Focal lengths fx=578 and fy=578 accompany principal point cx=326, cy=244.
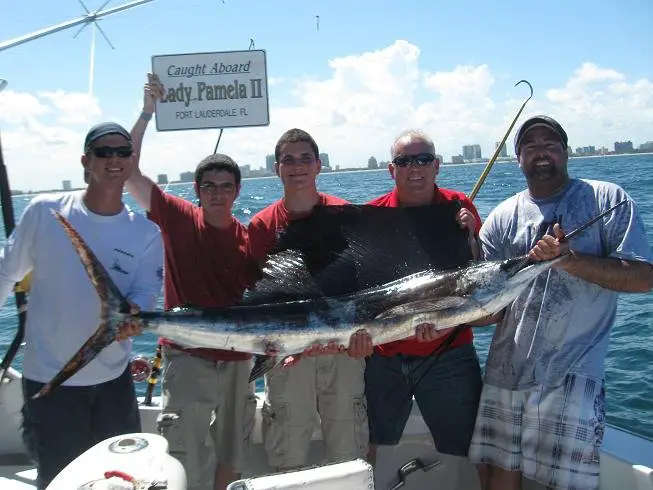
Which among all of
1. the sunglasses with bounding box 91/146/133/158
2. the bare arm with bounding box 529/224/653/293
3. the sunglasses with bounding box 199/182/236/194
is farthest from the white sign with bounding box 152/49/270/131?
the bare arm with bounding box 529/224/653/293

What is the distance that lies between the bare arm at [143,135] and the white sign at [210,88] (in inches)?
1.5

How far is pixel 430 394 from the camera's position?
92.8 inches

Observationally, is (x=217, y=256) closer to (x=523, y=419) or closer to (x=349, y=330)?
(x=349, y=330)

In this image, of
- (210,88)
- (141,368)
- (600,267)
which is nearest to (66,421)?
(141,368)

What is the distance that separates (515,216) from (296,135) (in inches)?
37.1

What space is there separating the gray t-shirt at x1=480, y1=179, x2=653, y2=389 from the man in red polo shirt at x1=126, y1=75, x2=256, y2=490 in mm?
1036

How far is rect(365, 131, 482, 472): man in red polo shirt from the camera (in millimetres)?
2322

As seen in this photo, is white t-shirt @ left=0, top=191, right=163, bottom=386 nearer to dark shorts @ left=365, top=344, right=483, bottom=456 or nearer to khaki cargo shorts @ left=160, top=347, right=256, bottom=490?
khaki cargo shorts @ left=160, top=347, right=256, bottom=490

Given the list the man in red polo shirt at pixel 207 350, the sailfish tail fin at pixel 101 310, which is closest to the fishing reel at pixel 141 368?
the man in red polo shirt at pixel 207 350

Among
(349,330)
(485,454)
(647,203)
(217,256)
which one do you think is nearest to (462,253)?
(349,330)

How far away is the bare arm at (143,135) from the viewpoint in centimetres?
253

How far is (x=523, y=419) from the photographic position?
2104 mm

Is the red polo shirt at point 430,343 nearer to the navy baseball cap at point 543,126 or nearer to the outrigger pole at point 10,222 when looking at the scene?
the navy baseball cap at point 543,126

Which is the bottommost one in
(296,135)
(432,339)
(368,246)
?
(432,339)
